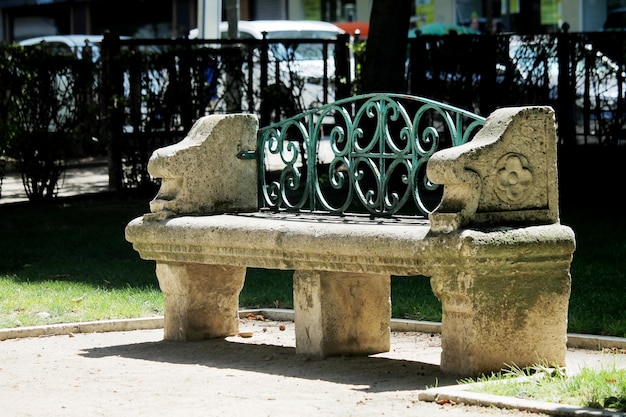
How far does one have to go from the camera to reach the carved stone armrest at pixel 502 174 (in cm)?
639

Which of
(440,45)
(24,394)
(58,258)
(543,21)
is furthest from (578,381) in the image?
(543,21)

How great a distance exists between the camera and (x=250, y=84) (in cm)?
1530

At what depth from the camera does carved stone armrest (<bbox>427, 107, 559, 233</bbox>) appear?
21.0ft

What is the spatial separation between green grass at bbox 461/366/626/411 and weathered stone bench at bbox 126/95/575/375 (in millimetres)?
347

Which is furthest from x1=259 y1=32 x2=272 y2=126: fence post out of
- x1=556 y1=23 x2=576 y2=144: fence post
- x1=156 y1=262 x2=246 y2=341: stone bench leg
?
x1=156 y1=262 x2=246 y2=341: stone bench leg

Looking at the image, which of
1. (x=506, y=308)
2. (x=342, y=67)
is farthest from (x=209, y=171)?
(x=342, y=67)

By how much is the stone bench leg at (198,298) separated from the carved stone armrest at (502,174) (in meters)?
1.90

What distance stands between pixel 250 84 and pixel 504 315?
30.2ft

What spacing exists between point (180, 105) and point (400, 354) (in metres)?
8.18

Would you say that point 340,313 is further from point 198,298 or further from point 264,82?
point 264,82

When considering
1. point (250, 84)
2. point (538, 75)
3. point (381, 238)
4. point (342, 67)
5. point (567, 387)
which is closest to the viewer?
point (567, 387)

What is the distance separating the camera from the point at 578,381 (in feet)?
19.4

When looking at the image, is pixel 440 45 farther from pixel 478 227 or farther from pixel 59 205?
pixel 478 227

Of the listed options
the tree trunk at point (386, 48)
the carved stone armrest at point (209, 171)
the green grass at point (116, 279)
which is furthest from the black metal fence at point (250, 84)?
the carved stone armrest at point (209, 171)
